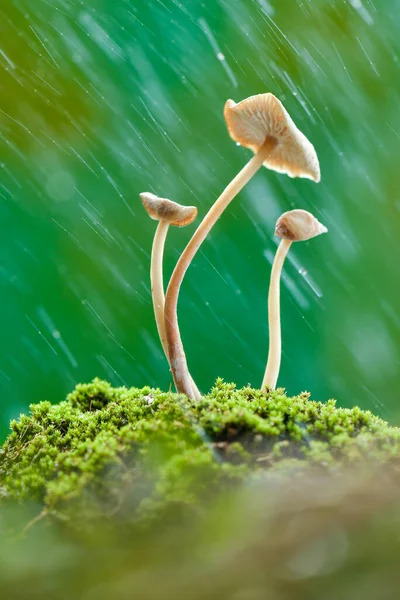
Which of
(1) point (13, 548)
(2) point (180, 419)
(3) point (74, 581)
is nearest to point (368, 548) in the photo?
(3) point (74, 581)

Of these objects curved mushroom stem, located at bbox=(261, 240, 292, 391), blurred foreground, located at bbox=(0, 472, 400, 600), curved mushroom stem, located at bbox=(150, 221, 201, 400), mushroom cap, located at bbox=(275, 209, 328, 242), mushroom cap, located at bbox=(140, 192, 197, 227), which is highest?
mushroom cap, located at bbox=(140, 192, 197, 227)

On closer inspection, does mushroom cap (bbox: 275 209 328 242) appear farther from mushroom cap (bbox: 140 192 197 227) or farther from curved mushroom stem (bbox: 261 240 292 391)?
mushroom cap (bbox: 140 192 197 227)

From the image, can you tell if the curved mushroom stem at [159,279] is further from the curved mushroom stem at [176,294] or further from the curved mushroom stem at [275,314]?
the curved mushroom stem at [275,314]

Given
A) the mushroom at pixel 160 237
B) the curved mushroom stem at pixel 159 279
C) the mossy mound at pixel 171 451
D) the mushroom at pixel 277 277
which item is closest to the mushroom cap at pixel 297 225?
the mushroom at pixel 277 277

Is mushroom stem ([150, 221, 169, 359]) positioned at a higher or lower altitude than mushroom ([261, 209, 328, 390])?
higher

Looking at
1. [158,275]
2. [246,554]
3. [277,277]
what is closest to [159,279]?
[158,275]

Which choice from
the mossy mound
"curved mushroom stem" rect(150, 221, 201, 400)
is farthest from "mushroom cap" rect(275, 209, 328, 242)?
the mossy mound

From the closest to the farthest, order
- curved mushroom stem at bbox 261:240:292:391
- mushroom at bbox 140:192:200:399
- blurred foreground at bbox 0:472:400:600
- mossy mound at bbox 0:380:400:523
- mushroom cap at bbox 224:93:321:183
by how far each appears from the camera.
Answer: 1. blurred foreground at bbox 0:472:400:600
2. mossy mound at bbox 0:380:400:523
3. mushroom cap at bbox 224:93:321:183
4. mushroom at bbox 140:192:200:399
5. curved mushroom stem at bbox 261:240:292:391

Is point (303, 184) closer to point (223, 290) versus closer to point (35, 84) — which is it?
point (223, 290)
